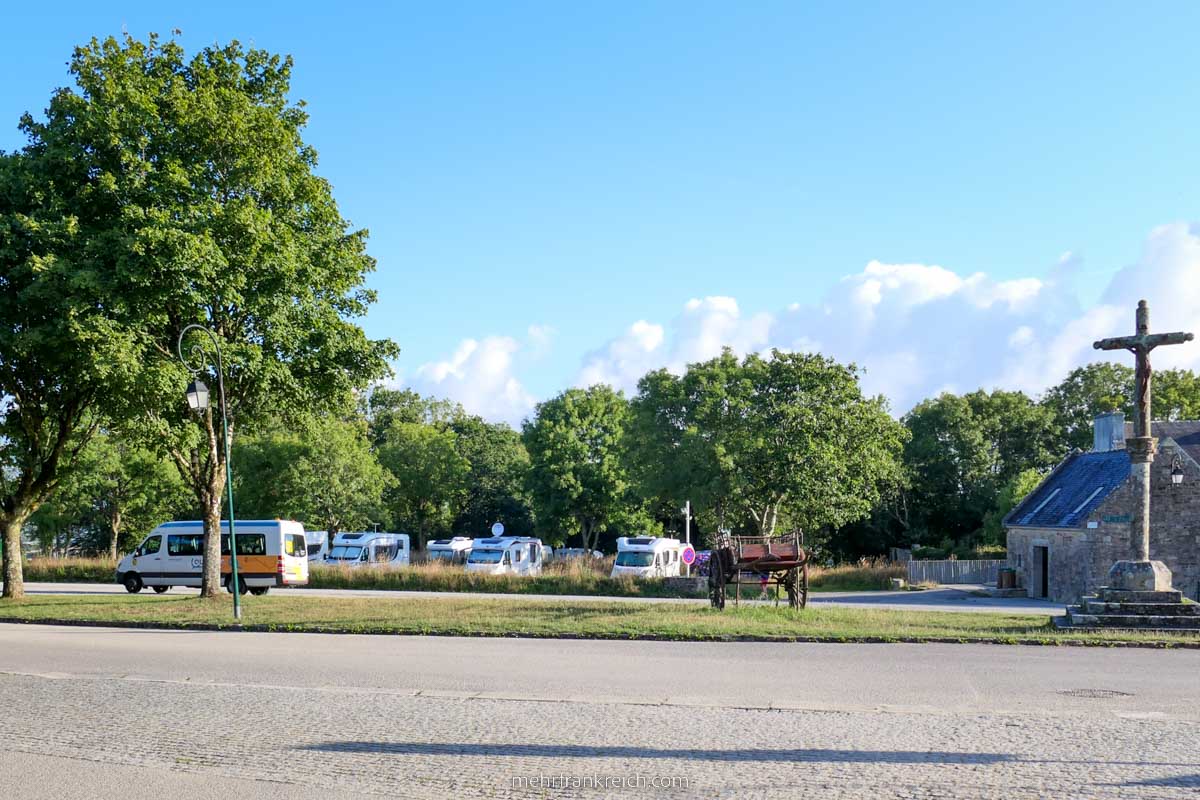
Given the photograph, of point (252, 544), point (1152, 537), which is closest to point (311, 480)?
point (252, 544)

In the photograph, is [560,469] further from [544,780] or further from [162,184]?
[544,780]

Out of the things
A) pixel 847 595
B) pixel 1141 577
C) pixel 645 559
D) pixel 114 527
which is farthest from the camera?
pixel 114 527

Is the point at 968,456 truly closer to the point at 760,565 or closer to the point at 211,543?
the point at 760,565

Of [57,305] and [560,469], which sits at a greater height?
[57,305]

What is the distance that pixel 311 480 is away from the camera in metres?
60.3

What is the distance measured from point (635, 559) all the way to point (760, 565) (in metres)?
15.5

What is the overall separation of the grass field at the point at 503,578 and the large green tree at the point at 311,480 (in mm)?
A: 17471

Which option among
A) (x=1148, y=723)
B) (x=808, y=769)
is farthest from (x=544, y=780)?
(x=1148, y=723)

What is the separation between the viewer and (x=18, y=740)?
940cm

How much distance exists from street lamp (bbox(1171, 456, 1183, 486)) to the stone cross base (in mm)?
17647

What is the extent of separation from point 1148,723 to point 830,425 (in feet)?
124

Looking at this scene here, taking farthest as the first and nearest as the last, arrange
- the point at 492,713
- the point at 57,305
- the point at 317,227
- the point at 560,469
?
the point at 560,469 < the point at 317,227 < the point at 57,305 < the point at 492,713

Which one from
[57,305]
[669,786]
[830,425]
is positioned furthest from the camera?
[830,425]

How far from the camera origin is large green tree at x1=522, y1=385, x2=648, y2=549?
6688cm
